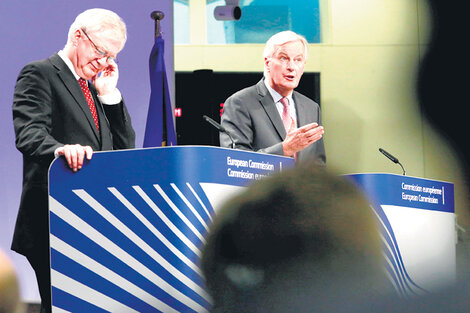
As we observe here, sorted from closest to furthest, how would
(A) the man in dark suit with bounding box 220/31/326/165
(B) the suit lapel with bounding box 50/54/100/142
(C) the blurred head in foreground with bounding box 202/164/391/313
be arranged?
1. (C) the blurred head in foreground with bounding box 202/164/391/313
2. (B) the suit lapel with bounding box 50/54/100/142
3. (A) the man in dark suit with bounding box 220/31/326/165

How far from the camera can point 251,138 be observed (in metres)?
3.09

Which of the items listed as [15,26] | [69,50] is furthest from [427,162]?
[15,26]

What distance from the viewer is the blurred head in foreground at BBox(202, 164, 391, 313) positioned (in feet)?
1.46

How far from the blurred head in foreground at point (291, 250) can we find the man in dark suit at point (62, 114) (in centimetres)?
161

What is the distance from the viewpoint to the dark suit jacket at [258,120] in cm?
305

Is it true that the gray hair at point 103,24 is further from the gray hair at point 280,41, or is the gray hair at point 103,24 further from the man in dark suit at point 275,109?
the gray hair at point 280,41

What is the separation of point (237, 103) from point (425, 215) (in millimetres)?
1006

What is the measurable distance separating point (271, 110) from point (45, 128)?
119cm

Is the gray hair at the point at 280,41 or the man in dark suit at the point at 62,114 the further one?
the gray hair at the point at 280,41

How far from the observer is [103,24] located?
2545mm

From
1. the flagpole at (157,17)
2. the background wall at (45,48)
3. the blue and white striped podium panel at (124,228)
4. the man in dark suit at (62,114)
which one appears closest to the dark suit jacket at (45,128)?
the man in dark suit at (62,114)

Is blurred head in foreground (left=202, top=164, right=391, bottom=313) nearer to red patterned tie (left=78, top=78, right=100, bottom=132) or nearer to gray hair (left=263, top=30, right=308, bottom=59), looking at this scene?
red patterned tie (left=78, top=78, right=100, bottom=132)

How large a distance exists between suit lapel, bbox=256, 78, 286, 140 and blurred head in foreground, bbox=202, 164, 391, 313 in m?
2.59

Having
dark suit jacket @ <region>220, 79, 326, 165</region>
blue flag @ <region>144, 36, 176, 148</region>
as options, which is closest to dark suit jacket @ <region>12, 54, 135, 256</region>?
dark suit jacket @ <region>220, 79, 326, 165</region>
